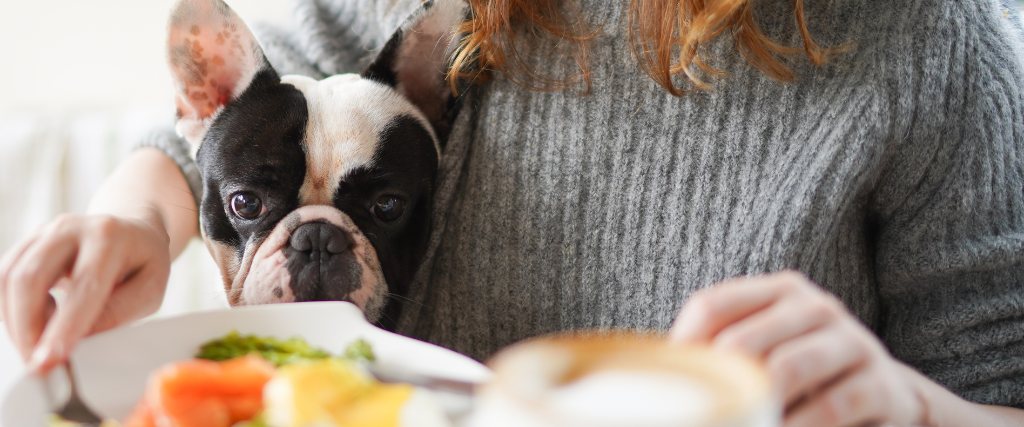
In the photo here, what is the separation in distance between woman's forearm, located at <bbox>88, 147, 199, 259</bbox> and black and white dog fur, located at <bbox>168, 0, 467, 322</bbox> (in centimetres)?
9

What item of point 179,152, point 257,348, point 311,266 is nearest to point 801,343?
point 257,348

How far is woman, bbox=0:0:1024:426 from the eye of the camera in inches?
27.8

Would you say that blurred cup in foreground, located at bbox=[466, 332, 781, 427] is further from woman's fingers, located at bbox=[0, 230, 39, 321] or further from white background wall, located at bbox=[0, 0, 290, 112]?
white background wall, located at bbox=[0, 0, 290, 112]

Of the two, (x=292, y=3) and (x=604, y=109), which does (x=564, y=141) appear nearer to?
(x=604, y=109)

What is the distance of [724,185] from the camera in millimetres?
768

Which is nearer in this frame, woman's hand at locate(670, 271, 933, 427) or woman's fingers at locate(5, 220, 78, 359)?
woman's hand at locate(670, 271, 933, 427)

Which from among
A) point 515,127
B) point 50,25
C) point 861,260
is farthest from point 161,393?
point 50,25

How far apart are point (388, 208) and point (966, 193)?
2.21ft

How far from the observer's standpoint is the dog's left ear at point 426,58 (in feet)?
2.74

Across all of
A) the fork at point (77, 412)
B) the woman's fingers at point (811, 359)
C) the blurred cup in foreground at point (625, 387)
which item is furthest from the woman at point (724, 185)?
the blurred cup in foreground at point (625, 387)

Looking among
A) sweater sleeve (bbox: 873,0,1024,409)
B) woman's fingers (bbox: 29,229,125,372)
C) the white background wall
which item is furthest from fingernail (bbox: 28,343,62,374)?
the white background wall

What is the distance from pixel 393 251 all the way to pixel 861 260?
60 centimetres

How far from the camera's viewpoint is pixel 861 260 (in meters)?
0.81

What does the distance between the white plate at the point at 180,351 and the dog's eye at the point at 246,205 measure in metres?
0.26
